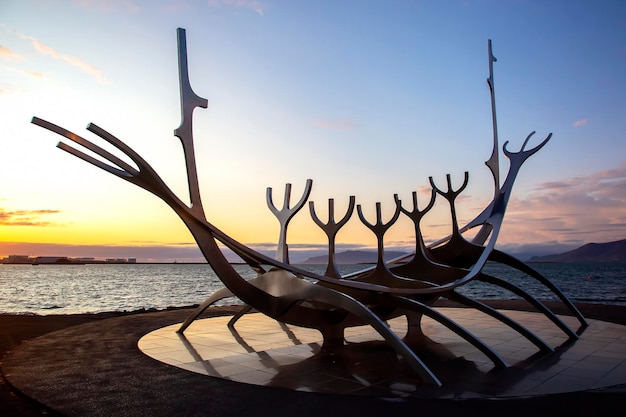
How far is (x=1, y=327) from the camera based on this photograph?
14.7 meters

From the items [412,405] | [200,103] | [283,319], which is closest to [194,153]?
[200,103]

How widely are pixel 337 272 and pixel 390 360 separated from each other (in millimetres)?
2433

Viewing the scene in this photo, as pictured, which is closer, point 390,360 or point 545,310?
point 390,360

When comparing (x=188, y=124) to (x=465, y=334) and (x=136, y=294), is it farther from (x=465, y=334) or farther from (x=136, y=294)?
(x=136, y=294)

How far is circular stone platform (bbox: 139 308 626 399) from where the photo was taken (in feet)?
26.4

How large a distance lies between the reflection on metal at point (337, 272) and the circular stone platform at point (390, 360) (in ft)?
1.55

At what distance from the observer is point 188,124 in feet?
32.3

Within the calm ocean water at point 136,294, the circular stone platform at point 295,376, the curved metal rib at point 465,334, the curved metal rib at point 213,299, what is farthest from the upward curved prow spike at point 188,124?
the calm ocean water at point 136,294

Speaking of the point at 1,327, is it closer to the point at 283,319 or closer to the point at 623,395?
the point at 283,319

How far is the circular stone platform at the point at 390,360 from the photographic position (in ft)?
26.4

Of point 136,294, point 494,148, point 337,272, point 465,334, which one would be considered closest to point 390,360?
point 465,334

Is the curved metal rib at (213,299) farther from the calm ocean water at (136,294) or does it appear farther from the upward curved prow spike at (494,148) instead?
the calm ocean water at (136,294)

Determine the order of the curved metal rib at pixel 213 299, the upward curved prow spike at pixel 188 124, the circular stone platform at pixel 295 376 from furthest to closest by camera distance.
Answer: the curved metal rib at pixel 213 299, the upward curved prow spike at pixel 188 124, the circular stone platform at pixel 295 376

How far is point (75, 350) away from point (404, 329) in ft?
29.9
